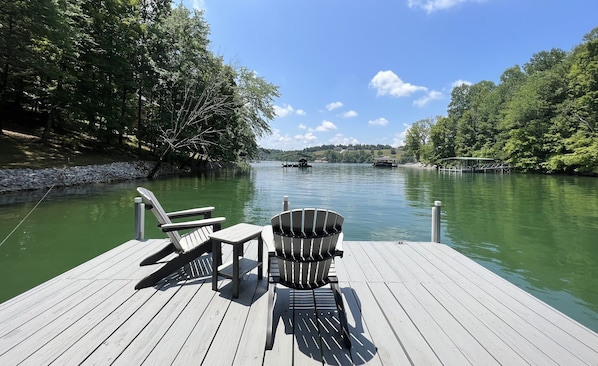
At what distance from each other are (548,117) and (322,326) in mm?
45305

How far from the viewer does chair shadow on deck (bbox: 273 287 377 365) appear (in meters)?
1.88

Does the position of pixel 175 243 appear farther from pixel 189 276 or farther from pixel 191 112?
pixel 191 112

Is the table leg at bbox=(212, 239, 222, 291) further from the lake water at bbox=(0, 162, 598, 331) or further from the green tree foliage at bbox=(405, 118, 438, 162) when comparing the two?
the green tree foliage at bbox=(405, 118, 438, 162)

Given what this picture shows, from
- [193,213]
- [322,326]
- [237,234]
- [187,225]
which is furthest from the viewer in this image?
[193,213]

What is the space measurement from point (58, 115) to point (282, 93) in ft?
51.2

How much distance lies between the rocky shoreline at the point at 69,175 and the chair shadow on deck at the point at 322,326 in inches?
511

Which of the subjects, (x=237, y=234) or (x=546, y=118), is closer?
(x=237, y=234)

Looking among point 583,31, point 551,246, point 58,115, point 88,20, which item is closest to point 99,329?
point 551,246

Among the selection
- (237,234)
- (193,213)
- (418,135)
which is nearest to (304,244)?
(237,234)

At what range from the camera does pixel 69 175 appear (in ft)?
43.6

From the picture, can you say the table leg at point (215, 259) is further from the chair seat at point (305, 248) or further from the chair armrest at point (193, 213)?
the chair armrest at point (193, 213)

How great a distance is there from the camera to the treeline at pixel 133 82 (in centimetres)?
1484

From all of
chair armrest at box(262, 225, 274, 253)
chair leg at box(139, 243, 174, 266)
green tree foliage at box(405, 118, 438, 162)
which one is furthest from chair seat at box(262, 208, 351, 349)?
green tree foliage at box(405, 118, 438, 162)

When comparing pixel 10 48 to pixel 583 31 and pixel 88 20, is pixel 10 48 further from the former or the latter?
pixel 583 31
